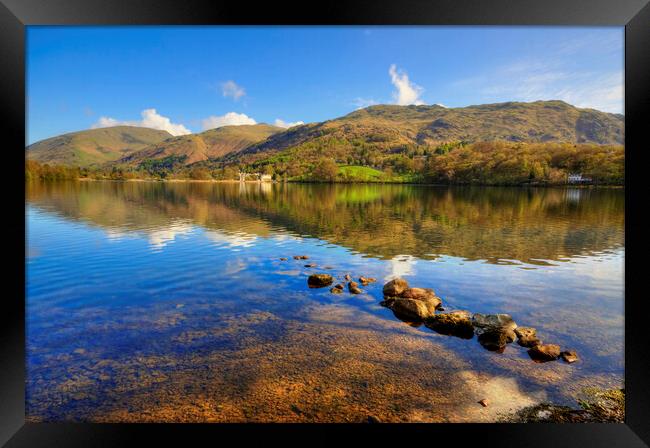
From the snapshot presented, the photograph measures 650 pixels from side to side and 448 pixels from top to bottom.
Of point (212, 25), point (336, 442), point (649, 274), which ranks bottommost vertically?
point (336, 442)

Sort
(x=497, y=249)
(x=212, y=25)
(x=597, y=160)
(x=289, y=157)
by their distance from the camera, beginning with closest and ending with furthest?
(x=212, y=25) → (x=497, y=249) → (x=597, y=160) → (x=289, y=157)

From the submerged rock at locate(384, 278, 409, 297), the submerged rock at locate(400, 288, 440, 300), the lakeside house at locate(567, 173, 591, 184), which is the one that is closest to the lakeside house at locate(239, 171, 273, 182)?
the lakeside house at locate(567, 173, 591, 184)

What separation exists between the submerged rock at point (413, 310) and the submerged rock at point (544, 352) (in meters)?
2.49

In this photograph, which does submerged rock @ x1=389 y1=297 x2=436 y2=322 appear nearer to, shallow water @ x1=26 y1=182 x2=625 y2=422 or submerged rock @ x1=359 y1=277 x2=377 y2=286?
shallow water @ x1=26 y1=182 x2=625 y2=422

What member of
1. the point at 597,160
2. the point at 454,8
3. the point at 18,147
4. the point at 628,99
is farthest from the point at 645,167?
the point at 597,160

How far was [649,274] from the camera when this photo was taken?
3.69 m

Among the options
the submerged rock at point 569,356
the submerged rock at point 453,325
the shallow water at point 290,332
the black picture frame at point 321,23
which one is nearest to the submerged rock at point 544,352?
the submerged rock at point 569,356

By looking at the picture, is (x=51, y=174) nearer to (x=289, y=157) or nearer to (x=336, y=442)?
(x=289, y=157)

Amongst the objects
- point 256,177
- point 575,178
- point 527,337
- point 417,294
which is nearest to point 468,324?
point 527,337

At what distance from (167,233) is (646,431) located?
2502 cm

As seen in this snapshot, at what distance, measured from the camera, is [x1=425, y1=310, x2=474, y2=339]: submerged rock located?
8.71 m

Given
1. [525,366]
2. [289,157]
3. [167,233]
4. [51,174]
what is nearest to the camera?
[525,366]

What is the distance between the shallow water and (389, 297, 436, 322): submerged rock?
1.13 feet

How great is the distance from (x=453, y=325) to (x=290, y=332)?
13.0 feet
